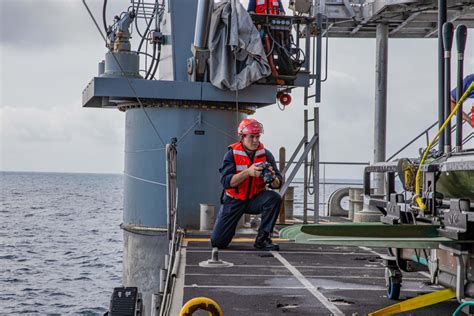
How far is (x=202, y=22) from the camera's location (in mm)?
12344

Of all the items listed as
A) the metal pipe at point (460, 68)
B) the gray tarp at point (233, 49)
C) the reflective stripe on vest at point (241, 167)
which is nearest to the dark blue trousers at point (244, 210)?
the reflective stripe on vest at point (241, 167)

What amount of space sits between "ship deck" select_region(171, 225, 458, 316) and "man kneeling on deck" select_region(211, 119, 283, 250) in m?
0.36

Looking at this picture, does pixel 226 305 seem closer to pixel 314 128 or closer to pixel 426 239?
pixel 426 239

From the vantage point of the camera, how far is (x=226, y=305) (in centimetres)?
626

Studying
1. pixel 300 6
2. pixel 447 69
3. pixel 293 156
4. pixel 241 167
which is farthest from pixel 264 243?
pixel 300 6

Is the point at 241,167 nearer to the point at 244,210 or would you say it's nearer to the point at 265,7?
the point at 244,210

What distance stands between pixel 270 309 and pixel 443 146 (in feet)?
6.32

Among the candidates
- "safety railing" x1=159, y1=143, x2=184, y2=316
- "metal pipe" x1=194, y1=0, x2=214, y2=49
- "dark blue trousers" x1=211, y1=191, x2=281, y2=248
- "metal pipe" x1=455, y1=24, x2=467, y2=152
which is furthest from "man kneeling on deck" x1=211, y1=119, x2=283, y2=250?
"metal pipe" x1=455, y1=24, x2=467, y2=152

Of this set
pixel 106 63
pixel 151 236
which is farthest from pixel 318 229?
pixel 106 63

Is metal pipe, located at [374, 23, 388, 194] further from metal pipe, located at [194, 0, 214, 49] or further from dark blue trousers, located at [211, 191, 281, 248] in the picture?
dark blue trousers, located at [211, 191, 281, 248]

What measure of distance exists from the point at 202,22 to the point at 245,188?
3.75 m

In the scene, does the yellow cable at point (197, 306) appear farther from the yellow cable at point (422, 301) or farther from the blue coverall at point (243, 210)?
the blue coverall at point (243, 210)

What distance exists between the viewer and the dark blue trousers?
970 centimetres

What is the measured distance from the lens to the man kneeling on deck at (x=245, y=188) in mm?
9484
